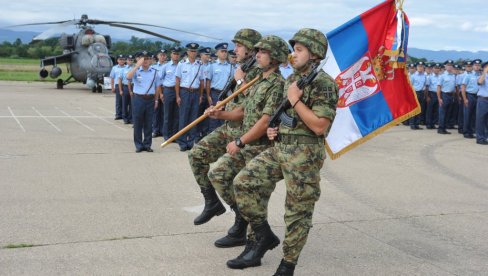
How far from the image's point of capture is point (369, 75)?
5734 mm

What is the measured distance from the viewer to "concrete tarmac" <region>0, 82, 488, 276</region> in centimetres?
483

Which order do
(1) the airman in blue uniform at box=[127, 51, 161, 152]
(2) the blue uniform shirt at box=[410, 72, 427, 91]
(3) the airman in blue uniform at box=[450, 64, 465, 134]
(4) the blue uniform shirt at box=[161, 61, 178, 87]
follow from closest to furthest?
(1) the airman in blue uniform at box=[127, 51, 161, 152] < (4) the blue uniform shirt at box=[161, 61, 178, 87] < (3) the airman in blue uniform at box=[450, 64, 465, 134] < (2) the blue uniform shirt at box=[410, 72, 427, 91]

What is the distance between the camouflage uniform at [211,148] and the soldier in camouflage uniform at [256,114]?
0.18 m

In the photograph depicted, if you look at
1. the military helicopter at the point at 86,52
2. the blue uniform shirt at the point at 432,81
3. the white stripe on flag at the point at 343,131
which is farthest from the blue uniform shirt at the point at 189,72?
the military helicopter at the point at 86,52

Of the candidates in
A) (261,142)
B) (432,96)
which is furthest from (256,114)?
(432,96)

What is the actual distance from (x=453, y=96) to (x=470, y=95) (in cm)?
157

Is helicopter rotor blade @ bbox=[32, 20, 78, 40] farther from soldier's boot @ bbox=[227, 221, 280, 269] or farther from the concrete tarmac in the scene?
soldier's boot @ bbox=[227, 221, 280, 269]

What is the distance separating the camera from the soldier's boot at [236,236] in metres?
5.27

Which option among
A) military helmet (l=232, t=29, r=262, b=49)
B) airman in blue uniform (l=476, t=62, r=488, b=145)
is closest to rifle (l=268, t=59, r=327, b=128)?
military helmet (l=232, t=29, r=262, b=49)

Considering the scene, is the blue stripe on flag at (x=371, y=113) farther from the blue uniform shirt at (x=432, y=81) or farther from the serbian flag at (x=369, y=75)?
the blue uniform shirt at (x=432, y=81)

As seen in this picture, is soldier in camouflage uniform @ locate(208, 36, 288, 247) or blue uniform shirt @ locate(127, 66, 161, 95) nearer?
soldier in camouflage uniform @ locate(208, 36, 288, 247)

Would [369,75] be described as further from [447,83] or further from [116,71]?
[116,71]

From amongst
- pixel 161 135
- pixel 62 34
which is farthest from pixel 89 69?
pixel 161 135

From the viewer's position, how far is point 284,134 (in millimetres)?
4379
